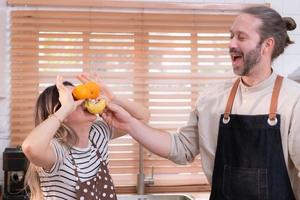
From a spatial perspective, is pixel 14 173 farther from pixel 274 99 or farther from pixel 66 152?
pixel 274 99

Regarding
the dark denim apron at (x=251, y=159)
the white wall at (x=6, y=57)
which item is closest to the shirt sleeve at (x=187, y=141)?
the dark denim apron at (x=251, y=159)

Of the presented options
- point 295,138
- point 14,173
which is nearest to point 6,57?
point 14,173

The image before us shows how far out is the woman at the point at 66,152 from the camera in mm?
1309

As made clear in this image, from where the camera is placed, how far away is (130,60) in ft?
8.50

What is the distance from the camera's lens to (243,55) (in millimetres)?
1375

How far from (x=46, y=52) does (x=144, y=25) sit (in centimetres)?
57

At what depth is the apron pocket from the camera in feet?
4.40

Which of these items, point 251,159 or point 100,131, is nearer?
point 251,159

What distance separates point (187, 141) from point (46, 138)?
484 millimetres

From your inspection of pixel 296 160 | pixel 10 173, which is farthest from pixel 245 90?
pixel 10 173

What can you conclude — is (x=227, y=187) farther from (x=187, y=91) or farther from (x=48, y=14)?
(x=48, y=14)

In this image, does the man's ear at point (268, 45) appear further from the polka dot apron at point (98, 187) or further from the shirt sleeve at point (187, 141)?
the polka dot apron at point (98, 187)

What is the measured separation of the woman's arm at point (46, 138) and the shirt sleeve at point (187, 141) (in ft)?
1.22

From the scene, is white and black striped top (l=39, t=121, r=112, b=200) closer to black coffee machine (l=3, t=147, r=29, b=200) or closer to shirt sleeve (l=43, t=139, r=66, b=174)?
shirt sleeve (l=43, t=139, r=66, b=174)
